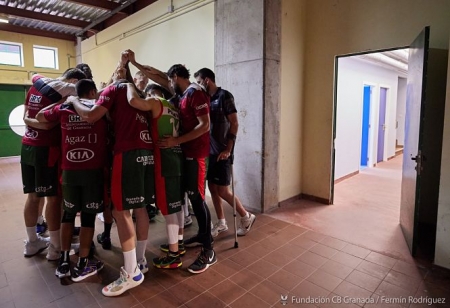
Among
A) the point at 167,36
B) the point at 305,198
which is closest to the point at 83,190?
the point at 305,198

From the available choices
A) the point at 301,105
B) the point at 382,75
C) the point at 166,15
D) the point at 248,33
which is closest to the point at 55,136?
the point at 248,33

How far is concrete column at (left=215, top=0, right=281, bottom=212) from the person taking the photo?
3771 mm

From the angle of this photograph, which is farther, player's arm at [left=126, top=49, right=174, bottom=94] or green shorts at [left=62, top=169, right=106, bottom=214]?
player's arm at [left=126, top=49, right=174, bottom=94]

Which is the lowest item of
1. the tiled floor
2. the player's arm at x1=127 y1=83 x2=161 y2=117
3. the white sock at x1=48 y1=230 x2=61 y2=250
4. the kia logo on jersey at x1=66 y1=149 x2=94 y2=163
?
the tiled floor

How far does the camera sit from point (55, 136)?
262 cm

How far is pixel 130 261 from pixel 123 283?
0.55 feet

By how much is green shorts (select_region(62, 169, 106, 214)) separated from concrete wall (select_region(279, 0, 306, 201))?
8.51 ft

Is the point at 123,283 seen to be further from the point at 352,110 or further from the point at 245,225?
the point at 352,110

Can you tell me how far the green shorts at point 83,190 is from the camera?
87.8 inches

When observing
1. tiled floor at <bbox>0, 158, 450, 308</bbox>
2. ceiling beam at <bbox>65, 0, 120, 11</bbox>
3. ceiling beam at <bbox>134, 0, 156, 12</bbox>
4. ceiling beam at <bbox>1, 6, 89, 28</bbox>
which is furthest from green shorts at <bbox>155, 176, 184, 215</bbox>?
ceiling beam at <bbox>1, 6, 89, 28</bbox>

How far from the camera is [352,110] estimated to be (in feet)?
20.5

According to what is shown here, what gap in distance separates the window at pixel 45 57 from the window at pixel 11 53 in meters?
0.38

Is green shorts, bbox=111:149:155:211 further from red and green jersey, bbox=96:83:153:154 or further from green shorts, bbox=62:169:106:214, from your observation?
green shorts, bbox=62:169:106:214

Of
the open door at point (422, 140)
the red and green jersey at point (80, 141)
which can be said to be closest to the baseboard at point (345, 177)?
the open door at point (422, 140)
